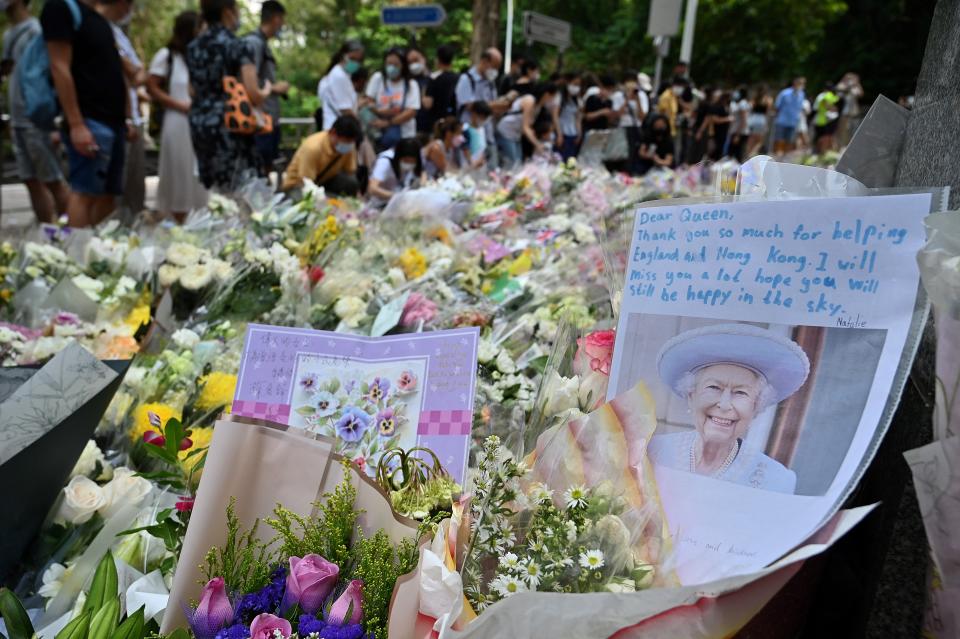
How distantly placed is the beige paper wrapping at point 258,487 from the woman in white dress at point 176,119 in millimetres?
4682

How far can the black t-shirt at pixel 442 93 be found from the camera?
26.0ft

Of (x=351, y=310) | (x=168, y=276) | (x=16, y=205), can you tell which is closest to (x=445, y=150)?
(x=168, y=276)

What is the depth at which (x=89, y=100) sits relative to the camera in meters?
3.98

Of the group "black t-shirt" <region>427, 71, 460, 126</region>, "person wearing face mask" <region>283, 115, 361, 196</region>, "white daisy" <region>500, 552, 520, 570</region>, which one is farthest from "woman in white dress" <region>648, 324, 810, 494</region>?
"black t-shirt" <region>427, 71, 460, 126</region>

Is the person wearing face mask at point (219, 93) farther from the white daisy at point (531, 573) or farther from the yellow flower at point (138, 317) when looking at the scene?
the white daisy at point (531, 573)

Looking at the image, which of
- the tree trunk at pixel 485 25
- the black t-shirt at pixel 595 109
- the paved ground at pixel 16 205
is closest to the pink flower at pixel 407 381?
the paved ground at pixel 16 205

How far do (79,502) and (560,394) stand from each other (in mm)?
919

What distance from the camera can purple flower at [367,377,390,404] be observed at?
1.41m

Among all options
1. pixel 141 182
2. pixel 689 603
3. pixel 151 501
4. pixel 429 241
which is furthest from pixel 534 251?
pixel 141 182

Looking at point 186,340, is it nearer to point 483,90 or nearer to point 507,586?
point 507,586

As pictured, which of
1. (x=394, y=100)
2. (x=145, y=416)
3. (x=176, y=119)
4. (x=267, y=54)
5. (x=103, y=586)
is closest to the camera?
(x=103, y=586)

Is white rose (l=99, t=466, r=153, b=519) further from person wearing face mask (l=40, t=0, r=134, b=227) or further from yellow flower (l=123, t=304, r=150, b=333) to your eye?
person wearing face mask (l=40, t=0, r=134, b=227)

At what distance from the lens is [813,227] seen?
2.87 ft

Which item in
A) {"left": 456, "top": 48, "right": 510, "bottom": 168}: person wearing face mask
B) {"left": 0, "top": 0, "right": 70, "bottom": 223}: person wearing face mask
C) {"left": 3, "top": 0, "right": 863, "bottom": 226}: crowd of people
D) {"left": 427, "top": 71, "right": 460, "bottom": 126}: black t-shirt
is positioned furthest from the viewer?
{"left": 456, "top": 48, "right": 510, "bottom": 168}: person wearing face mask
